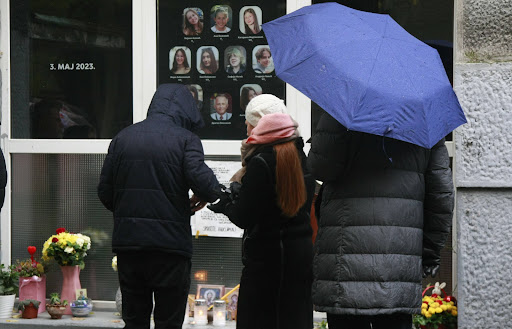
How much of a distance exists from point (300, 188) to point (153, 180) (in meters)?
1.01

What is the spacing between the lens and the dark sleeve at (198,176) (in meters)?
5.05

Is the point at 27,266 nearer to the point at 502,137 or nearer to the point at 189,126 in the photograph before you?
the point at 189,126

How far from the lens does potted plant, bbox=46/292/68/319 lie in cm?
687

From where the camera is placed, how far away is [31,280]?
275 inches

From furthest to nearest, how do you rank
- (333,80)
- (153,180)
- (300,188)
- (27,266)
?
(27,266) → (153,180) → (300,188) → (333,80)

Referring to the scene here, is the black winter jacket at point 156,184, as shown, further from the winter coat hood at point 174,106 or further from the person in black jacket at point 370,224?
the person in black jacket at point 370,224

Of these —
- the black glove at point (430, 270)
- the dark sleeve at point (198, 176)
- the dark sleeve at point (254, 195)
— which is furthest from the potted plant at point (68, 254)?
the black glove at point (430, 270)

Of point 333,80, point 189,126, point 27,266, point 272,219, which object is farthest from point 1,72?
point 333,80

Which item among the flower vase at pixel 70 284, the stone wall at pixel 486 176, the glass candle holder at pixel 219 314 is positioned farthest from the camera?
the flower vase at pixel 70 284

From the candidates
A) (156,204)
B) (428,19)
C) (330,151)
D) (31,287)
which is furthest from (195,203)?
(428,19)

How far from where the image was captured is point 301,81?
13.1ft

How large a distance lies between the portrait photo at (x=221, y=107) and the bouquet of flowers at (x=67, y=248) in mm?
1364

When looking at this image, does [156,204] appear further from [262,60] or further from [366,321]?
[262,60]

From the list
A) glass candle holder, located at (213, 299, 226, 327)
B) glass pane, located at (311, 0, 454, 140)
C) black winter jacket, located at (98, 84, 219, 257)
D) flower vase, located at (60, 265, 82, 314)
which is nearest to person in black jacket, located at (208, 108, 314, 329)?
black winter jacket, located at (98, 84, 219, 257)
